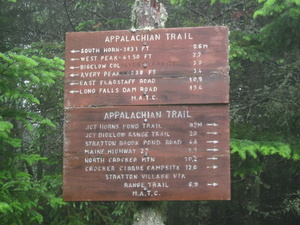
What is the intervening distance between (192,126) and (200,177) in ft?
1.56

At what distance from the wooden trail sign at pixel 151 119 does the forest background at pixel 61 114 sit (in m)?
0.57

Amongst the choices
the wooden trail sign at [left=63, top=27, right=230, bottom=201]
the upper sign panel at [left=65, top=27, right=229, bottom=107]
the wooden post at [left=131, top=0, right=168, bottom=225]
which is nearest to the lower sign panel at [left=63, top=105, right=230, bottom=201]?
the wooden trail sign at [left=63, top=27, right=230, bottom=201]

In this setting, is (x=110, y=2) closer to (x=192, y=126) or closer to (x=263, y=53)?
(x=263, y=53)

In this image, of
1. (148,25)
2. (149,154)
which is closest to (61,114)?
(148,25)

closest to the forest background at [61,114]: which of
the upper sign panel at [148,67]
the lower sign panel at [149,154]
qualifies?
the lower sign panel at [149,154]

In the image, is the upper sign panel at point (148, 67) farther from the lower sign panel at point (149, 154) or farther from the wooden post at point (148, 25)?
the wooden post at point (148, 25)

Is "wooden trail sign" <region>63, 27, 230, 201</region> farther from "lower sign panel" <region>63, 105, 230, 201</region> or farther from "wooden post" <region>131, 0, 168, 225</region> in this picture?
"wooden post" <region>131, 0, 168, 225</region>

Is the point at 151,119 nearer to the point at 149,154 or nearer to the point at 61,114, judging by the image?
the point at 149,154

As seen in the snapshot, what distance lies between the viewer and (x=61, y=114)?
26.7 feet

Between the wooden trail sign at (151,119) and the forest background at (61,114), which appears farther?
the forest background at (61,114)

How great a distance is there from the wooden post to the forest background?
0.42 ft

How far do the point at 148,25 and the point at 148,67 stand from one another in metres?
0.58

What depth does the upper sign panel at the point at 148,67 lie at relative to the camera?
377 centimetres

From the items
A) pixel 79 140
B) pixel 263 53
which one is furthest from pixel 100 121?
pixel 263 53
